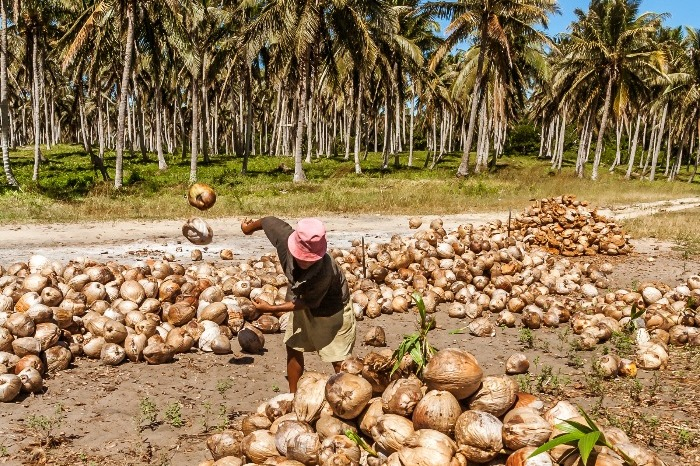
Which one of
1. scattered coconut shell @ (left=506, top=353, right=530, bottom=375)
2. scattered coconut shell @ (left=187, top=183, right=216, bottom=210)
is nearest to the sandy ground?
scattered coconut shell @ (left=506, top=353, right=530, bottom=375)

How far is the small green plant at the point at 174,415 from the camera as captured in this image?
14.0ft

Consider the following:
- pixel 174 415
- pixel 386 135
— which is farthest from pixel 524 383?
pixel 386 135

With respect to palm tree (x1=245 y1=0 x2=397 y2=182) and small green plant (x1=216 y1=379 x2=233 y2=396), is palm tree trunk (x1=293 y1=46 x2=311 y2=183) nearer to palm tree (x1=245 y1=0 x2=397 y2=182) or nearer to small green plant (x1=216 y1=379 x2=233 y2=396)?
palm tree (x1=245 y1=0 x2=397 y2=182)

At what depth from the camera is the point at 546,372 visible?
5.11m

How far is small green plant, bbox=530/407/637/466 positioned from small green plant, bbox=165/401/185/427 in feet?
9.17

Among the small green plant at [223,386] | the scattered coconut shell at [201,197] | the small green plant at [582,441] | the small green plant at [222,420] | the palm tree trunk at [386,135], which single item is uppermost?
the palm tree trunk at [386,135]

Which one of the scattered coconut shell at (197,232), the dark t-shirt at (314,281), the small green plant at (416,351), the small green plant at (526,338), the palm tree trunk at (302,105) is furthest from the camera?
the palm tree trunk at (302,105)

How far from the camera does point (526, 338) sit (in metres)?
6.67

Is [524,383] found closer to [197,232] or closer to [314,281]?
[314,281]

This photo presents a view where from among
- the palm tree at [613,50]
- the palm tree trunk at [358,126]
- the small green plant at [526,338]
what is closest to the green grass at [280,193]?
the palm tree trunk at [358,126]

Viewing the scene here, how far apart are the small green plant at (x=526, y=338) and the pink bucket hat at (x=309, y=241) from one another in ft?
11.6

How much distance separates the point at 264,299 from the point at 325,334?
230 centimetres

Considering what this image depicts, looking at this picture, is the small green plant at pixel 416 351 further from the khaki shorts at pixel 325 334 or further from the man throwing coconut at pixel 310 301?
the khaki shorts at pixel 325 334

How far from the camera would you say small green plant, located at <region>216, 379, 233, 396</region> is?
496cm
